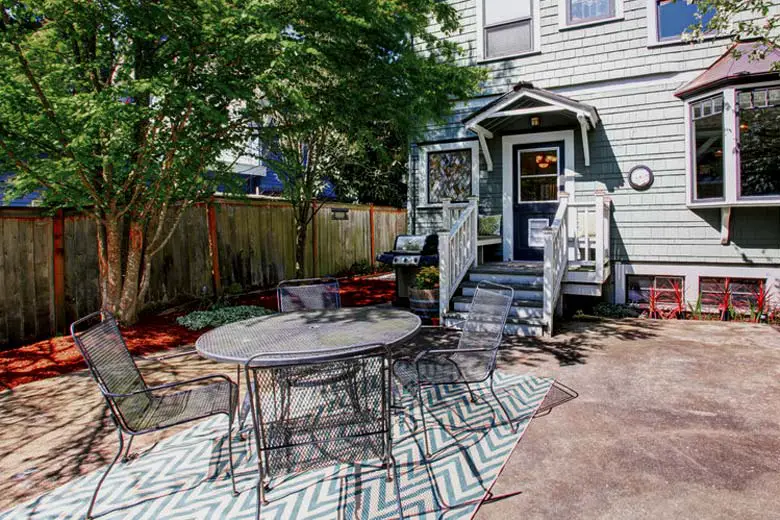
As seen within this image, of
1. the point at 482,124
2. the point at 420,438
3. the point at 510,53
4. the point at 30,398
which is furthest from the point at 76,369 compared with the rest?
the point at 510,53

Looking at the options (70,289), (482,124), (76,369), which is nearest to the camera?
(76,369)

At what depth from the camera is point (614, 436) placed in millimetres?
3217

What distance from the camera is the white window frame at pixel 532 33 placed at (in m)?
7.82

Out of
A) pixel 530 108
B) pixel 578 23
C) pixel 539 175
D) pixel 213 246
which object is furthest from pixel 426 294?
pixel 578 23

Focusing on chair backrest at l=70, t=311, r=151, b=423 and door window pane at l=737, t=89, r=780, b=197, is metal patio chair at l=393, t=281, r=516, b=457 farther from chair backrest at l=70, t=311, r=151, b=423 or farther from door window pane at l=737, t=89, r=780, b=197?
door window pane at l=737, t=89, r=780, b=197

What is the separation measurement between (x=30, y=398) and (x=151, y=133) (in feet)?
9.99

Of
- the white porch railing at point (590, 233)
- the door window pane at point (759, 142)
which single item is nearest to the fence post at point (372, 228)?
the white porch railing at point (590, 233)

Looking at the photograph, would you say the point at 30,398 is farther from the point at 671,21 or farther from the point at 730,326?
the point at 671,21

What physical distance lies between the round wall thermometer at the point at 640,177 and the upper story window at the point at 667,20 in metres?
1.96

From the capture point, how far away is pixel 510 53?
8.13 m

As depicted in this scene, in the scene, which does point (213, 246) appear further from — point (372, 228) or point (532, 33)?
point (532, 33)

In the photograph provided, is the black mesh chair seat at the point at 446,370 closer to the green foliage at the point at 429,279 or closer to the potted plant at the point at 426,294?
the potted plant at the point at 426,294

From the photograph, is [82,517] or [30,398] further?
[30,398]

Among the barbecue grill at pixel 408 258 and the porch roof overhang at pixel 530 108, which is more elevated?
the porch roof overhang at pixel 530 108
